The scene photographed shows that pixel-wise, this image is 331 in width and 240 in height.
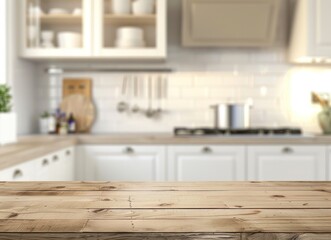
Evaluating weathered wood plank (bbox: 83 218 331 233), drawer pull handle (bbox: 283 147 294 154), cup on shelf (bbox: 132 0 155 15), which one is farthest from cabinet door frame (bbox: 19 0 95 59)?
weathered wood plank (bbox: 83 218 331 233)

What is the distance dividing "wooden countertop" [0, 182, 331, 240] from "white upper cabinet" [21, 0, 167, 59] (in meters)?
2.28

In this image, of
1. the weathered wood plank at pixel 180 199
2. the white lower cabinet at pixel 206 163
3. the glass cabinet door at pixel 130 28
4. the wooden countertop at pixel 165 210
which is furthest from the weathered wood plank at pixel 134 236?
the glass cabinet door at pixel 130 28

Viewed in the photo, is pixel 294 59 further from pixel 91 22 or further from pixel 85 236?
pixel 85 236

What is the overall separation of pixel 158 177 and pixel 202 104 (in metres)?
0.90

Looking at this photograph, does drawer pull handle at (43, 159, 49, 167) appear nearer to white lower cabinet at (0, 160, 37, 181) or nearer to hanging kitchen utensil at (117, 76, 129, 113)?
white lower cabinet at (0, 160, 37, 181)

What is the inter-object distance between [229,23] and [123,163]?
1353mm

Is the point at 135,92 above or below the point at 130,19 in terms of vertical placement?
below

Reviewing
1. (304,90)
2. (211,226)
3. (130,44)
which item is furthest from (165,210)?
(304,90)

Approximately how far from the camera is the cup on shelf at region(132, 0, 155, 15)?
10.9 ft

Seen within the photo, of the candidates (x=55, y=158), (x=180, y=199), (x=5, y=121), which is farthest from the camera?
(x=55, y=158)

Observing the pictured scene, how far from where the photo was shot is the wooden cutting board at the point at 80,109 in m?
3.61

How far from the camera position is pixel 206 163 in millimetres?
3031

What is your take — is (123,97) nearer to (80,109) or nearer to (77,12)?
(80,109)

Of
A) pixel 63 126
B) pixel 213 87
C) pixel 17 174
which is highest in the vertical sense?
pixel 213 87
